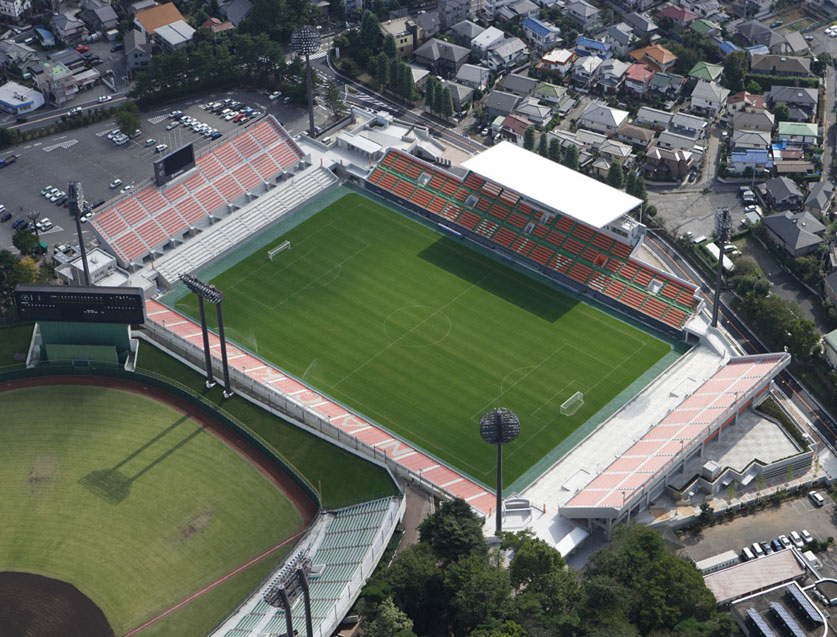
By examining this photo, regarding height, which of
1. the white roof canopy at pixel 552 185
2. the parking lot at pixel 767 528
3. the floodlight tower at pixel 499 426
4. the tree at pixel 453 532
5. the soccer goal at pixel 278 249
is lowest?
the soccer goal at pixel 278 249

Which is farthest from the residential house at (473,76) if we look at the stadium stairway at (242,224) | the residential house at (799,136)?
the residential house at (799,136)

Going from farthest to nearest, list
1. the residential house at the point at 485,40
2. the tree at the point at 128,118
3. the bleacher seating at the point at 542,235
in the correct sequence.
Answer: the residential house at the point at 485,40, the tree at the point at 128,118, the bleacher seating at the point at 542,235

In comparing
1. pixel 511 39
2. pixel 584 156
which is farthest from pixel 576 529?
pixel 511 39

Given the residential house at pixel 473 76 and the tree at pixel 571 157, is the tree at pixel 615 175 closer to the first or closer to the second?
the tree at pixel 571 157

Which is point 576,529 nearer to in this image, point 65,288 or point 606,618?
Result: point 606,618

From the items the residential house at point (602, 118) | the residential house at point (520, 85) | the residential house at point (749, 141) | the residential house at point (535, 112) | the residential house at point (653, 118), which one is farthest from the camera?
the residential house at point (520, 85)

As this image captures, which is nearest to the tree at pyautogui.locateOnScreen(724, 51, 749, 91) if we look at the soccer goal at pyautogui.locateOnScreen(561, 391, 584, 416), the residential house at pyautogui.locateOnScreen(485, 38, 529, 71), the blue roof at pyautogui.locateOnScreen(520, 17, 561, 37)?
the blue roof at pyautogui.locateOnScreen(520, 17, 561, 37)

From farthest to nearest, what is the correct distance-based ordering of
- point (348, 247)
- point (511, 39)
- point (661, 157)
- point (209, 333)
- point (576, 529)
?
point (511, 39) → point (661, 157) → point (348, 247) → point (209, 333) → point (576, 529)
